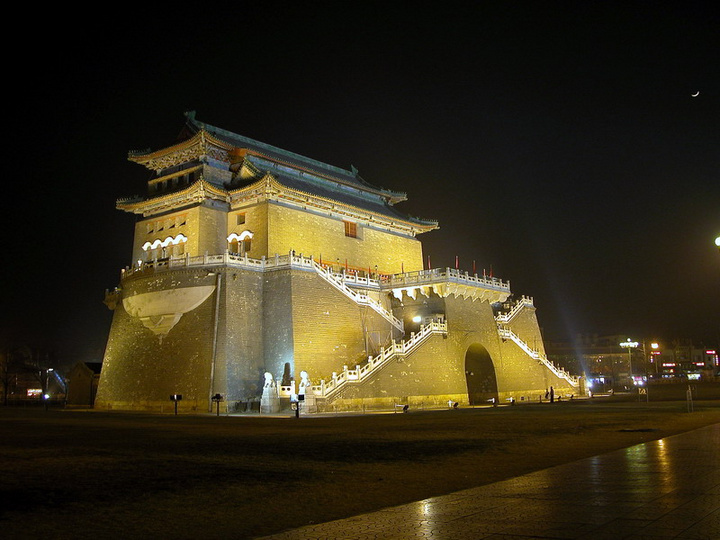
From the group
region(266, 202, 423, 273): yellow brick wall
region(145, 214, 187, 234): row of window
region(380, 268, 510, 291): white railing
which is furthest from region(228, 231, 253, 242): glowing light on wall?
region(380, 268, 510, 291): white railing

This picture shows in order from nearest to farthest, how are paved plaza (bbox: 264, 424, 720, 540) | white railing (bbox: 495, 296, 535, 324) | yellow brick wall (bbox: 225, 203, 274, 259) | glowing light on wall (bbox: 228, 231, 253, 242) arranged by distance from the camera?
1. paved plaza (bbox: 264, 424, 720, 540)
2. yellow brick wall (bbox: 225, 203, 274, 259)
3. glowing light on wall (bbox: 228, 231, 253, 242)
4. white railing (bbox: 495, 296, 535, 324)

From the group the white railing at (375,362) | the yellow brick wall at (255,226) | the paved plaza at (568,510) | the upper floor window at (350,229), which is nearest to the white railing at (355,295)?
the white railing at (375,362)

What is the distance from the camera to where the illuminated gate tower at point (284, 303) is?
3700 centimetres

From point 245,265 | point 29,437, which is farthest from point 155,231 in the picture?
point 29,437

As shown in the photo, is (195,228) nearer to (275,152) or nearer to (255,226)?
(255,226)

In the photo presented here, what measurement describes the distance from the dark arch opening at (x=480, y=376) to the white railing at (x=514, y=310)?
4.01 m

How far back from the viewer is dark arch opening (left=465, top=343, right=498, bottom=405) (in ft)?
155

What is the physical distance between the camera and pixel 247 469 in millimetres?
12797

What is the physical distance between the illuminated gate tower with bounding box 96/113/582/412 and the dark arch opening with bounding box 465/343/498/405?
11 centimetres

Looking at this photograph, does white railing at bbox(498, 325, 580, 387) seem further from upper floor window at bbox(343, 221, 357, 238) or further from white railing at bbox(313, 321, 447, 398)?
upper floor window at bbox(343, 221, 357, 238)

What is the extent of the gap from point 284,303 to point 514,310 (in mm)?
24543

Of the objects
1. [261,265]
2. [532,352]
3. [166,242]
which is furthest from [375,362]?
[532,352]

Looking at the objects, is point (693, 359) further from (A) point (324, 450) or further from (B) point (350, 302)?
(A) point (324, 450)

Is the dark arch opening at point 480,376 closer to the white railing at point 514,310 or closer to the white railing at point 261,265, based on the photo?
the white railing at point 514,310
